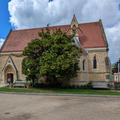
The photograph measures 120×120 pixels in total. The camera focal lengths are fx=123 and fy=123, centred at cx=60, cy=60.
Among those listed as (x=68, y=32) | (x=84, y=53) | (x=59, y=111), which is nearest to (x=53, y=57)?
(x=59, y=111)

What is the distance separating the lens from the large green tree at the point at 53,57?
1591 cm

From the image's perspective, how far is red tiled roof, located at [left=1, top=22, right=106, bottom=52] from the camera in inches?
1043

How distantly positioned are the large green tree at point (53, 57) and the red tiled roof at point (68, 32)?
9.12 metres

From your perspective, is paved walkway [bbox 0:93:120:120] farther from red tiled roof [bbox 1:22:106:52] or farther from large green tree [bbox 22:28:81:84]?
red tiled roof [bbox 1:22:106:52]

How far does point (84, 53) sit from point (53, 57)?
32.3 feet

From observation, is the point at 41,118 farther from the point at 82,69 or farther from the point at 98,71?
the point at 98,71

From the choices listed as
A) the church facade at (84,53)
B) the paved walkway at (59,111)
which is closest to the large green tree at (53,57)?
the church facade at (84,53)

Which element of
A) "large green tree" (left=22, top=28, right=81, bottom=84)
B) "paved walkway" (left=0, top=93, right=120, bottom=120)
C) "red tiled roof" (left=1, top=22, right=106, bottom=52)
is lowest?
"paved walkway" (left=0, top=93, right=120, bottom=120)

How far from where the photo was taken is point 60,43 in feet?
59.8

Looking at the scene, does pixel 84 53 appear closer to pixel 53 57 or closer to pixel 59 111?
pixel 53 57

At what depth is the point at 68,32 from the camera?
2927 cm

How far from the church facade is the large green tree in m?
6.30

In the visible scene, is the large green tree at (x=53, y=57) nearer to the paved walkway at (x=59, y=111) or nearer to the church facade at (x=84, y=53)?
the church facade at (x=84, y=53)

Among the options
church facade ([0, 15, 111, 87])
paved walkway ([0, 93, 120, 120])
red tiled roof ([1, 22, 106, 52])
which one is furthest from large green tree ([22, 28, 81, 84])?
red tiled roof ([1, 22, 106, 52])
